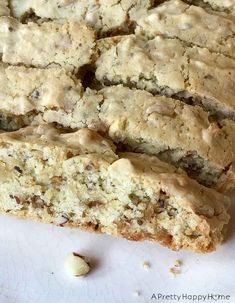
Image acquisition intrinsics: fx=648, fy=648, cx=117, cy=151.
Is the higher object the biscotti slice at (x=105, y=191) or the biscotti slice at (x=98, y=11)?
the biscotti slice at (x=98, y=11)

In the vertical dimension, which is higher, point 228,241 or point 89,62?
point 89,62

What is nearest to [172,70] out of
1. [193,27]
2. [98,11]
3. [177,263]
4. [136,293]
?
[193,27]

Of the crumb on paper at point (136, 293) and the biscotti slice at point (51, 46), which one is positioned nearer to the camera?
the crumb on paper at point (136, 293)

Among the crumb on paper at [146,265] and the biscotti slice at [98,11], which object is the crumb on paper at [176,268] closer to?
the crumb on paper at [146,265]

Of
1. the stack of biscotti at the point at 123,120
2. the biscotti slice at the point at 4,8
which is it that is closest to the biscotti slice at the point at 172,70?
the stack of biscotti at the point at 123,120

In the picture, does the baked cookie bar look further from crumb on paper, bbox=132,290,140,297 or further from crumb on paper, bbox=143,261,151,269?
crumb on paper, bbox=132,290,140,297

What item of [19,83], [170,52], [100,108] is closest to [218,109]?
[170,52]

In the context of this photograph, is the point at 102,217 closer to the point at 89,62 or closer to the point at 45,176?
the point at 45,176
